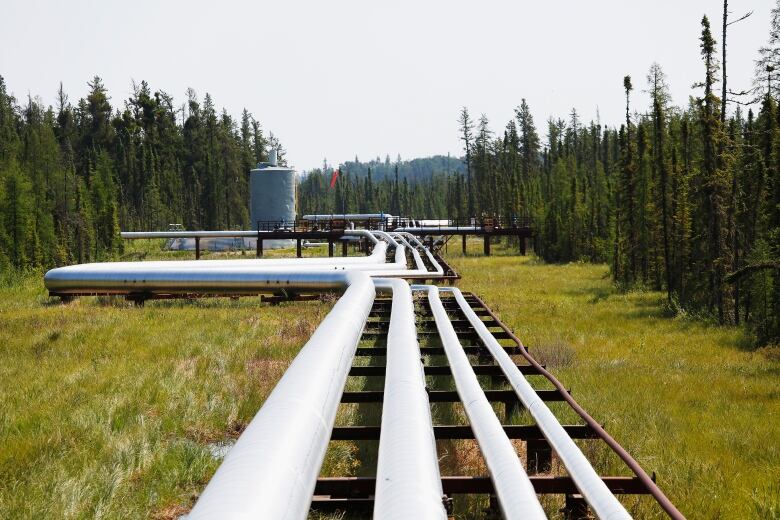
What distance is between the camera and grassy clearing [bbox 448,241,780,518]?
6.79m

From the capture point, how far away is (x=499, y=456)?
4.17 metres

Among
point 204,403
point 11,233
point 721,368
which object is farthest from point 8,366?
point 11,233

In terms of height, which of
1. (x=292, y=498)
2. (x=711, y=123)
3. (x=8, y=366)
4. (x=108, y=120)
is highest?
(x=108, y=120)

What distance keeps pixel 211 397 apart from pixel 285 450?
546 cm

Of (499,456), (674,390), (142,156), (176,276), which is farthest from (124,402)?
(142,156)

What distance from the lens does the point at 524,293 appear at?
28.2m

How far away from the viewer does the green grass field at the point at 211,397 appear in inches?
235

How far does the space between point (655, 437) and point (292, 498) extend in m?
6.54

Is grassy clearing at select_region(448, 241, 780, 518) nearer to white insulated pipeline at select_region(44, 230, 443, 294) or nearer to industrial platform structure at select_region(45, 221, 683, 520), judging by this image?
industrial platform structure at select_region(45, 221, 683, 520)

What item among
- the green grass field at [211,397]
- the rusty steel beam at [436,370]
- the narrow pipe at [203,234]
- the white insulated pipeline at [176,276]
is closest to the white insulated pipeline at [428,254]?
the white insulated pipeline at [176,276]

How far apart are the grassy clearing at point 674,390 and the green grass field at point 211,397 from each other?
38 millimetres

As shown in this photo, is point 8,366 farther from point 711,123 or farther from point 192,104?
point 192,104

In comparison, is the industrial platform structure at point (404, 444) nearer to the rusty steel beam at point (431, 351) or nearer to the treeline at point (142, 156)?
A: the rusty steel beam at point (431, 351)

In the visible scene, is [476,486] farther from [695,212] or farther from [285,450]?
[695,212]
